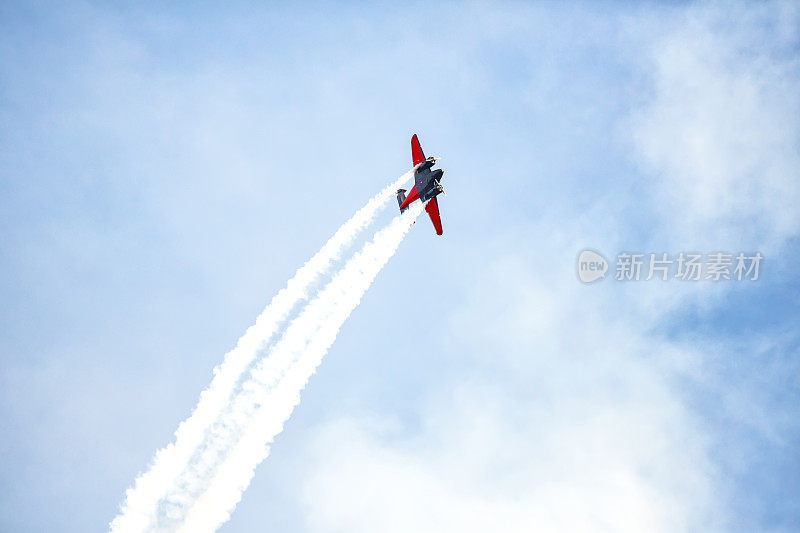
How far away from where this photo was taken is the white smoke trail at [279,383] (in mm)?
60562

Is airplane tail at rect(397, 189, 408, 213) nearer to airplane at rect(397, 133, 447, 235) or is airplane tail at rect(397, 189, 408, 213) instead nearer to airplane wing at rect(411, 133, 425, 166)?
airplane at rect(397, 133, 447, 235)

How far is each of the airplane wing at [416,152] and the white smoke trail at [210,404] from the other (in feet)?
46.5

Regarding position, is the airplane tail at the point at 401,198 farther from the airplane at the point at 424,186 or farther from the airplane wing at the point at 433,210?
the airplane wing at the point at 433,210

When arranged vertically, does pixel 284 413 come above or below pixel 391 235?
below

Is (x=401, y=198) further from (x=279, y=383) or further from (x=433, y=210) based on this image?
(x=279, y=383)

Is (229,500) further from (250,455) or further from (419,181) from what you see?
(419,181)

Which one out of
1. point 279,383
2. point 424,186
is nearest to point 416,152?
point 424,186

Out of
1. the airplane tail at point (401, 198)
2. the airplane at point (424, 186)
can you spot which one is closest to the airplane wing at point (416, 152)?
the airplane at point (424, 186)

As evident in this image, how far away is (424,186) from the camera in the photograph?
7925 cm

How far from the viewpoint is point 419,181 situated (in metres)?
79.4

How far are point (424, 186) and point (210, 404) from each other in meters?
34.9

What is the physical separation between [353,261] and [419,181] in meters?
13.2

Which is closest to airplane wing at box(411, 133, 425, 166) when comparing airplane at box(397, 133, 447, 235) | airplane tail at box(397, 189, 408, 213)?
airplane at box(397, 133, 447, 235)

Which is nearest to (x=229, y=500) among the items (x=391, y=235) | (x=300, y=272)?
(x=300, y=272)
